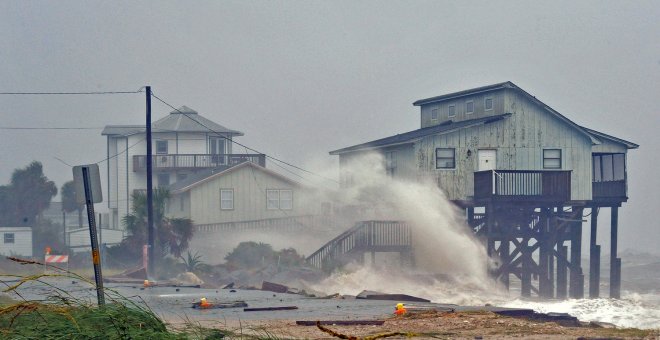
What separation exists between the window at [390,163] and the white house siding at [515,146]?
286 centimetres

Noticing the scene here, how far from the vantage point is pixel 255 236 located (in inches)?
2452

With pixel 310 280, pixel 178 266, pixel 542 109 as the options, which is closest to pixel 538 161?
pixel 542 109

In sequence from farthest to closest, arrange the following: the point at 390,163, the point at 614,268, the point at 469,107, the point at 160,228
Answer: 1. the point at 160,228
2. the point at 469,107
3. the point at 614,268
4. the point at 390,163

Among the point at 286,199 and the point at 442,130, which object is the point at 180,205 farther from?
the point at 442,130

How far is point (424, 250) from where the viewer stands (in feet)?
153

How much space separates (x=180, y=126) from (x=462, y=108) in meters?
31.6

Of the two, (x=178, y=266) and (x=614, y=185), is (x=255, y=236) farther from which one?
(x=614, y=185)

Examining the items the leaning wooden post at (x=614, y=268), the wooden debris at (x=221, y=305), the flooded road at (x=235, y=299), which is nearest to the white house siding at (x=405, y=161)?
the leaning wooden post at (x=614, y=268)

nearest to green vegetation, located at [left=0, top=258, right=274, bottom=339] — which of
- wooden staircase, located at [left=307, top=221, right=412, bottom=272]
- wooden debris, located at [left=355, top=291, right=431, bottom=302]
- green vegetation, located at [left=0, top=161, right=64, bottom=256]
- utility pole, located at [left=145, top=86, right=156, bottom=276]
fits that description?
wooden debris, located at [left=355, top=291, right=431, bottom=302]

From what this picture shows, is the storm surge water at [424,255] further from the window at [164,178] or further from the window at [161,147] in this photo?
the window at [161,147]

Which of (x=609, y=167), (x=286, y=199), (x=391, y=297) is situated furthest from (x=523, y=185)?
(x=286, y=199)

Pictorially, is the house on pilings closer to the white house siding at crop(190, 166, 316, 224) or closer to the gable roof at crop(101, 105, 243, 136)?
the white house siding at crop(190, 166, 316, 224)

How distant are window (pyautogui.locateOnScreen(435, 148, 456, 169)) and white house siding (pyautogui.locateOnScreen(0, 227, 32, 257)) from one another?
3363 cm

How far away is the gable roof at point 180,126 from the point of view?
76938mm
